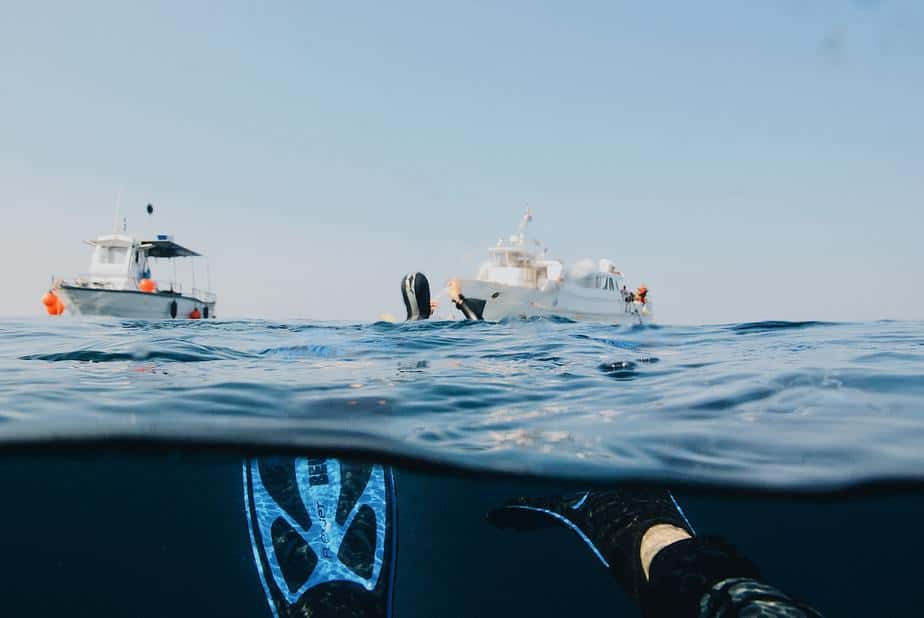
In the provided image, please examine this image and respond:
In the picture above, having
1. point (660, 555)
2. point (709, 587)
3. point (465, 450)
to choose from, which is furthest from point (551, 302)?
point (709, 587)

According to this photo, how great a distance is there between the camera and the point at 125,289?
1220 inches

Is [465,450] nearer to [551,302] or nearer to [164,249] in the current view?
[551,302]

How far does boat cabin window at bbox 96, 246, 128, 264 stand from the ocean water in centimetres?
2703

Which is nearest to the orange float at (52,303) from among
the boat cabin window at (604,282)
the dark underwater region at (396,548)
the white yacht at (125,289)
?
the white yacht at (125,289)

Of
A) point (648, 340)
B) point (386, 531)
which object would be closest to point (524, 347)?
point (648, 340)

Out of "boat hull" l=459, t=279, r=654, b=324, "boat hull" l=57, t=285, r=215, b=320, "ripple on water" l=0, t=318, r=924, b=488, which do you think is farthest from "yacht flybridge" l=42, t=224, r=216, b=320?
"ripple on water" l=0, t=318, r=924, b=488

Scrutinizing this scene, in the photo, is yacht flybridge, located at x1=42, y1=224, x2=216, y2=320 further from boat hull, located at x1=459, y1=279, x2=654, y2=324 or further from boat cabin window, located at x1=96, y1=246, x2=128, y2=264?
boat hull, located at x1=459, y1=279, x2=654, y2=324

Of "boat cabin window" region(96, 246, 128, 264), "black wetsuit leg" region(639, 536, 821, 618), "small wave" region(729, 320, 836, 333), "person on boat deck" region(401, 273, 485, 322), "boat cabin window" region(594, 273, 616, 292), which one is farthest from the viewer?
"boat cabin window" region(594, 273, 616, 292)

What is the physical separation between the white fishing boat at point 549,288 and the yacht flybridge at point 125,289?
19087 mm

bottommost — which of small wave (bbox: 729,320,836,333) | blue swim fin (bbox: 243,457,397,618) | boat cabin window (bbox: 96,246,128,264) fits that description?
blue swim fin (bbox: 243,457,397,618)

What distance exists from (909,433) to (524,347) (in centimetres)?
544

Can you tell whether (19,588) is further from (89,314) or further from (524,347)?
(89,314)

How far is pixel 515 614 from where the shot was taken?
930cm

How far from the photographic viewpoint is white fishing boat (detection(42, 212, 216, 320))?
94.7 feet
